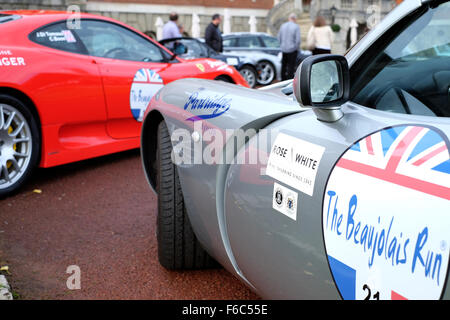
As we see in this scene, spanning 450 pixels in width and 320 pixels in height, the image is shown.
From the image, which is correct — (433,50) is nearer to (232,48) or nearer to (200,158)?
(200,158)

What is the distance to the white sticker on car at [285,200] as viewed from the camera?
5.11 ft

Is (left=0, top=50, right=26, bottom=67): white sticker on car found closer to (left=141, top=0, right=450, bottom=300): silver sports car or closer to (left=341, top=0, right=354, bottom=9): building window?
(left=141, top=0, right=450, bottom=300): silver sports car

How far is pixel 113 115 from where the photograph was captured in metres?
4.91

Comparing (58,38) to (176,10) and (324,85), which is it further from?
(176,10)

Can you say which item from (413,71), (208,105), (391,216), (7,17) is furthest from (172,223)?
(7,17)

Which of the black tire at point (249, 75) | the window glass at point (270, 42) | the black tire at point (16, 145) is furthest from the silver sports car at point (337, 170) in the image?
the window glass at point (270, 42)

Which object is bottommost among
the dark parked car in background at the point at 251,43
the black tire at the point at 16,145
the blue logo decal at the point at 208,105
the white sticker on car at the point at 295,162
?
the black tire at the point at 16,145

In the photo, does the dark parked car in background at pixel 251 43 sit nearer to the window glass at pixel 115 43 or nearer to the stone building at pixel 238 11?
the window glass at pixel 115 43

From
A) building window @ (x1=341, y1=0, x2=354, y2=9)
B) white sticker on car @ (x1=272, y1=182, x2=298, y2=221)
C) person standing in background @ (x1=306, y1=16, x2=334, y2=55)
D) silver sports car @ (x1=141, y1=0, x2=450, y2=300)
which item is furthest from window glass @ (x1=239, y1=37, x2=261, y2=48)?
building window @ (x1=341, y1=0, x2=354, y2=9)

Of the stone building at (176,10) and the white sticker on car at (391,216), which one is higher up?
the stone building at (176,10)

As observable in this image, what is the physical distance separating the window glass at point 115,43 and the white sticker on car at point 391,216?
4.02 metres

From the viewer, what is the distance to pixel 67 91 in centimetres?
445

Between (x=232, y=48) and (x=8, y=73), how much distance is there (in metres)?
10.4
